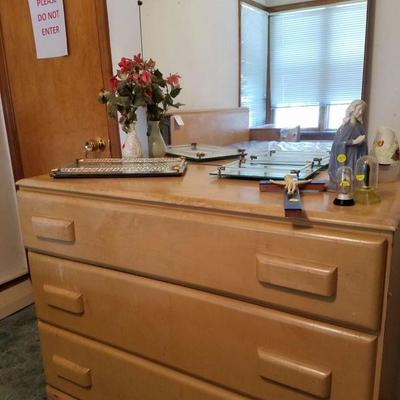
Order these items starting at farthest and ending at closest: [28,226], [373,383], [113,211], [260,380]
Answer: [28,226], [113,211], [260,380], [373,383]

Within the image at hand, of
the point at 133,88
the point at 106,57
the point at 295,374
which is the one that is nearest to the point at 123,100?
the point at 133,88

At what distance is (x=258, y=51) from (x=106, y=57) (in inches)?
26.3

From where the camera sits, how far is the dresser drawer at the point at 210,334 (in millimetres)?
640

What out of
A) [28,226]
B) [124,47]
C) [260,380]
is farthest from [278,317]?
[124,47]

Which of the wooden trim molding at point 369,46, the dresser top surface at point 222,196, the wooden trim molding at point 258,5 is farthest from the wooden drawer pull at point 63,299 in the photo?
the wooden trim molding at point 258,5

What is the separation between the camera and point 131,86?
3.53 feet

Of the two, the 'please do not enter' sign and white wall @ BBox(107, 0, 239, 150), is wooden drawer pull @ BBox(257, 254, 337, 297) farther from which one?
the 'please do not enter' sign

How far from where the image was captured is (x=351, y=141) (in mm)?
722

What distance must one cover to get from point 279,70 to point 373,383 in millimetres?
1305

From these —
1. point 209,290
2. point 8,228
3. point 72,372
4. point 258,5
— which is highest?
point 258,5

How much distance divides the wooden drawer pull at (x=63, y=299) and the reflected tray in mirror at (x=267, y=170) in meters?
0.48

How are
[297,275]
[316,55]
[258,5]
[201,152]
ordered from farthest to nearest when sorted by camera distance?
1. [316,55]
2. [258,5]
3. [201,152]
4. [297,275]

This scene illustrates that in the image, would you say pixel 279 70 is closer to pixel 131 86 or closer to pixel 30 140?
pixel 131 86

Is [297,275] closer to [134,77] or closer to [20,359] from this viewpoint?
[134,77]
